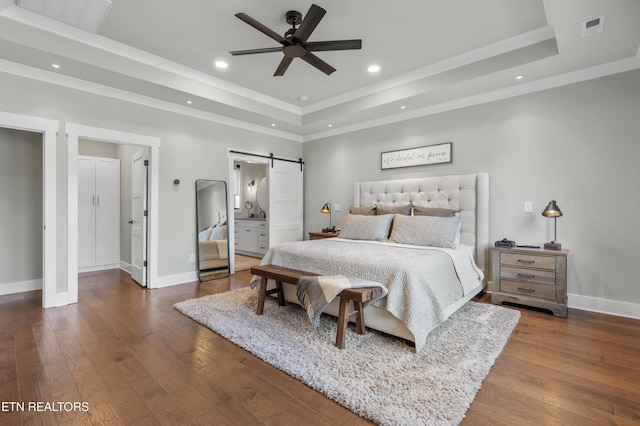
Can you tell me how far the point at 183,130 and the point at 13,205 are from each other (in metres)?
2.39

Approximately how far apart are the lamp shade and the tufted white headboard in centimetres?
68

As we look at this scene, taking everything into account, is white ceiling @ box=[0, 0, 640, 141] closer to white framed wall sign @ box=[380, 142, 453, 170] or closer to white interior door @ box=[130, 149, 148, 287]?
white framed wall sign @ box=[380, 142, 453, 170]

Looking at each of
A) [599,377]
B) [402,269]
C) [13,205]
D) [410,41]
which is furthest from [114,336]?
[410,41]

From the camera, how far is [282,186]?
5.81m

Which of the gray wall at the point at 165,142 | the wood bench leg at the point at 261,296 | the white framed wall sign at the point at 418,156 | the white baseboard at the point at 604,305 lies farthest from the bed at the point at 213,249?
the white baseboard at the point at 604,305

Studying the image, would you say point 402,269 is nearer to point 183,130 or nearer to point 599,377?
point 599,377

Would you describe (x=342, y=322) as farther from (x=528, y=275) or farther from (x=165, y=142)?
(x=165, y=142)

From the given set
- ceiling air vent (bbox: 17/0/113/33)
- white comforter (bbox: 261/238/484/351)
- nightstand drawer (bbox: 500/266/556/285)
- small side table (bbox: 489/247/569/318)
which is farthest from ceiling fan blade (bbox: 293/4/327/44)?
nightstand drawer (bbox: 500/266/556/285)

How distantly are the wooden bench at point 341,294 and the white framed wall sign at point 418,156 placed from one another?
8.48 feet

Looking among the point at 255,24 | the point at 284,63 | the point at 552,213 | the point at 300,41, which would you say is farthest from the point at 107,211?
the point at 552,213

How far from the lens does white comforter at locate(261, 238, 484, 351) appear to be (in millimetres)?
2326

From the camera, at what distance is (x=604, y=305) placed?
3154 mm

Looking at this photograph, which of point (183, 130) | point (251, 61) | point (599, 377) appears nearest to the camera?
point (599, 377)

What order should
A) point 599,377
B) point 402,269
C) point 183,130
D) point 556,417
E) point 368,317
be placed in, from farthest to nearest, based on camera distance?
1. point 183,130
2. point 368,317
3. point 402,269
4. point 599,377
5. point 556,417
